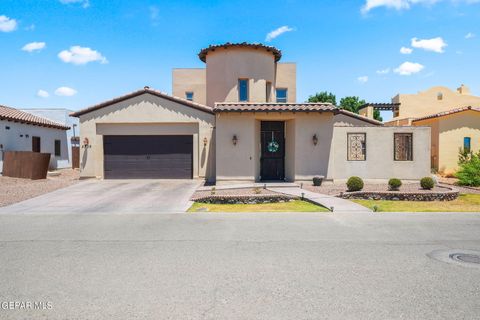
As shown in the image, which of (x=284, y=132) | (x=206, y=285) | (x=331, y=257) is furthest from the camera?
(x=284, y=132)

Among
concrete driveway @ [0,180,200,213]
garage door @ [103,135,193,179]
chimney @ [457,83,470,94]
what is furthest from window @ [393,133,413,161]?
chimney @ [457,83,470,94]

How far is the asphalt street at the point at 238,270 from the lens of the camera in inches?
170

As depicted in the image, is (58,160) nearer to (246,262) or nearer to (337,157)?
(337,157)

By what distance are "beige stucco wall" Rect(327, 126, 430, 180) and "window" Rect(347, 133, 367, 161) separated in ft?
0.53

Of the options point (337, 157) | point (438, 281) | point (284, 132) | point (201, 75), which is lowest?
point (438, 281)

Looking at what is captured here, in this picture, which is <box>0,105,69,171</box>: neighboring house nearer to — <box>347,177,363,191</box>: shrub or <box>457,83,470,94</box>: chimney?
<box>347,177,363,191</box>: shrub

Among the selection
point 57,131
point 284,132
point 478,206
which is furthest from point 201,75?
point 478,206

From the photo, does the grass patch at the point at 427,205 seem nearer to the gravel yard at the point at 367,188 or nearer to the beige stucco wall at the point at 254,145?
the gravel yard at the point at 367,188

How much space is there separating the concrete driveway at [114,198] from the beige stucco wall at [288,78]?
11048 mm

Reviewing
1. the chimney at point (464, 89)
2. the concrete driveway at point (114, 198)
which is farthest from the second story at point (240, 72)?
the chimney at point (464, 89)

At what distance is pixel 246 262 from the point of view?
605cm

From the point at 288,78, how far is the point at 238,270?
2167 cm

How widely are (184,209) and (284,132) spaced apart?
29.4ft

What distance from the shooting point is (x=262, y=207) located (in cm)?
1219
